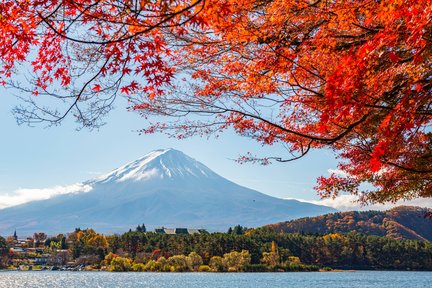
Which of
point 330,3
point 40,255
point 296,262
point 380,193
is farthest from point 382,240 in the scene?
point 330,3

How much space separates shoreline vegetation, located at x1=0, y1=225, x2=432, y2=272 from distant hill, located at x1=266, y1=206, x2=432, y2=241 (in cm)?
2654

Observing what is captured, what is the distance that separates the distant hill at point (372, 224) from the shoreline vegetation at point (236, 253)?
1045 inches

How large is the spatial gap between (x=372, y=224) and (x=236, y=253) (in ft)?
177

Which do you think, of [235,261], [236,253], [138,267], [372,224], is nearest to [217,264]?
[235,261]

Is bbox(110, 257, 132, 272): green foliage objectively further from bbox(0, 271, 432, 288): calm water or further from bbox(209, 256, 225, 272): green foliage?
bbox(209, 256, 225, 272): green foliage

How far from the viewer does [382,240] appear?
3339 inches

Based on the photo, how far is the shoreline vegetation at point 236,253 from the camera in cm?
7388

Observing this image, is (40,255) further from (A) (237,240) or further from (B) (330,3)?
(B) (330,3)

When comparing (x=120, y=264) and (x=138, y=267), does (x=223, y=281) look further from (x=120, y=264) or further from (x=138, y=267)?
(x=120, y=264)

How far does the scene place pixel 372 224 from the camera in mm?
115875

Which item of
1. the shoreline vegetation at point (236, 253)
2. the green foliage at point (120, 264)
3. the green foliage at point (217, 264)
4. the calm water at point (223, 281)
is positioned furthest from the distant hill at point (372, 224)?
the calm water at point (223, 281)

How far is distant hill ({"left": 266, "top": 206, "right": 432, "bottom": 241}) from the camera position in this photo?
115 meters

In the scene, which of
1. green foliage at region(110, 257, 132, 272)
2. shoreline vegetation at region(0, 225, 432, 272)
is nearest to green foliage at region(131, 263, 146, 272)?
shoreline vegetation at region(0, 225, 432, 272)

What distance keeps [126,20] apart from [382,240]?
85373mm
